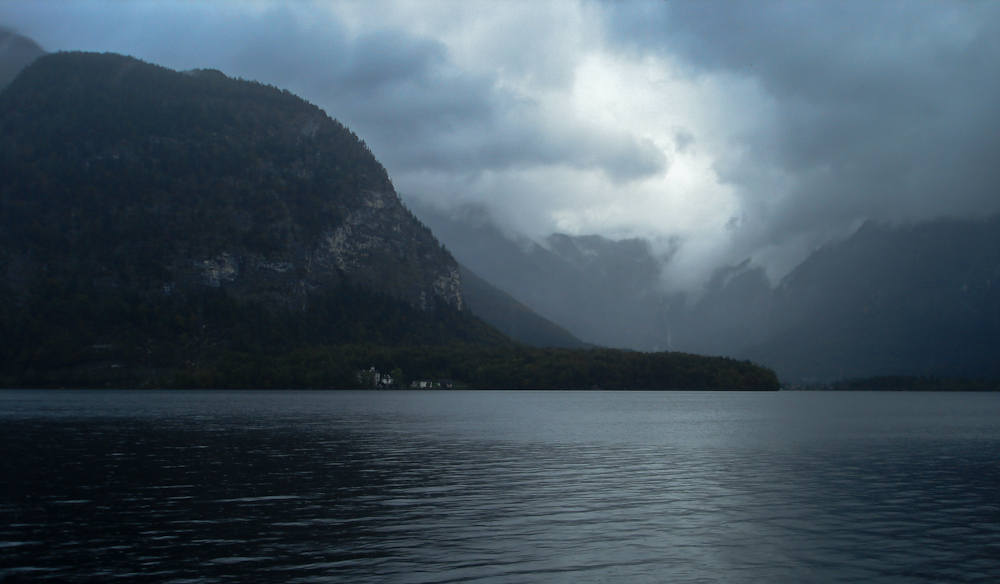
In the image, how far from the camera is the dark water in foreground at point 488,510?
26547mm

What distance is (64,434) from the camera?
78.2 m

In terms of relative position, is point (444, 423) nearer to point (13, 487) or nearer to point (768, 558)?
point (13, 487)

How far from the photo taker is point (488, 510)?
124 feet

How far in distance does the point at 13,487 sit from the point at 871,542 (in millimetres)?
46418

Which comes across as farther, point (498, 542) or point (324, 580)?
point (498, 542)

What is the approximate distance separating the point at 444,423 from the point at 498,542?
7715 cm

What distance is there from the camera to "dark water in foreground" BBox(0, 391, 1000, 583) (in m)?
26.5

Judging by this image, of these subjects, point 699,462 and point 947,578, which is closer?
point 947,578

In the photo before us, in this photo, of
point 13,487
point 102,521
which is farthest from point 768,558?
point 13,487

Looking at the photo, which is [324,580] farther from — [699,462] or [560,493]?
[699,462]

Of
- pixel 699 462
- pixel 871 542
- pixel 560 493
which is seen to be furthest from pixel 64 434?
pixel 871 542

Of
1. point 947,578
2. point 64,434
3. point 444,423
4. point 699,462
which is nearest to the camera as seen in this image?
point 947,578

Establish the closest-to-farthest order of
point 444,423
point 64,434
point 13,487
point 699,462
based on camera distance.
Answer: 1. point 13,487
2. point 699,462
3. point 64,434
4. point 444,423

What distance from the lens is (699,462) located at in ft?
202
